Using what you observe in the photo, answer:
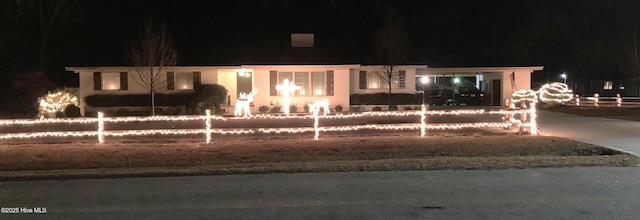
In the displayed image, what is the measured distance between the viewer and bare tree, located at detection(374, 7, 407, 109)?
3016 cm

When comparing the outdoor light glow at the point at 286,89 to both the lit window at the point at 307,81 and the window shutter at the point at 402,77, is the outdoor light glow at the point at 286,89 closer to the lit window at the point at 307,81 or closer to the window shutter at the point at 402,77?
the lit window at the point at 307,81

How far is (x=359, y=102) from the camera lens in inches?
1206

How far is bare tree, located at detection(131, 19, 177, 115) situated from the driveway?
1770cm

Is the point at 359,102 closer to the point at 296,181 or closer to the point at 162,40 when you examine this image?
the point at 162,40

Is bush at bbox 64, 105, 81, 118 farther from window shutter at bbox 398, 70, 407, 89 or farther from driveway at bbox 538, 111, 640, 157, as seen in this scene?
driveway at bbox 538, 111, 640, 157

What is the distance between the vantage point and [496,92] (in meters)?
36.5

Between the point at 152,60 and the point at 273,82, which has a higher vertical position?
the point at 152,60

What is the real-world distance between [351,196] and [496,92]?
3060 cm

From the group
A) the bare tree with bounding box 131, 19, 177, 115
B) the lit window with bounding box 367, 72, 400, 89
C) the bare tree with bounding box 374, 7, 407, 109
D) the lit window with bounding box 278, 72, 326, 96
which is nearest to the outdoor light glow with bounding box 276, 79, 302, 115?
the lit window with bounding box 278, 72, 326, 96

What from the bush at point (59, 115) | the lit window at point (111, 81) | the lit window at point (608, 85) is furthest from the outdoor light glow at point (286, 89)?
the lit window at point (608, 85)

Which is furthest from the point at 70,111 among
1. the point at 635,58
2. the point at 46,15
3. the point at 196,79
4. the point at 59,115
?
the point at 635,58

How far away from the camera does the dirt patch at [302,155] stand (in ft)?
35.3

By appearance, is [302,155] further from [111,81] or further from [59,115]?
[111,81]

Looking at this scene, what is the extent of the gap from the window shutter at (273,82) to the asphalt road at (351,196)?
19.9 metres
